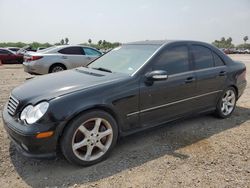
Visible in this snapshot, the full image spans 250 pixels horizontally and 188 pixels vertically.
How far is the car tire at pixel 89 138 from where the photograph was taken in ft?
9.92

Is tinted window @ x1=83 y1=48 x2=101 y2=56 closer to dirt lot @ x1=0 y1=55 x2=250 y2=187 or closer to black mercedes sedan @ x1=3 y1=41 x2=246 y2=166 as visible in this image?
black mercedes sedan @ x1=3 y1=41 x2=246 y2=166

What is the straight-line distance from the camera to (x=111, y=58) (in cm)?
448

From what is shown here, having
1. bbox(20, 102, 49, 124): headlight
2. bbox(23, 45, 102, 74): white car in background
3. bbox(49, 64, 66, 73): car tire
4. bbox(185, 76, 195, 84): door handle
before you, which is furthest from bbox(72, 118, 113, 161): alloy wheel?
bbox(49, 64, 66, 73): car tire

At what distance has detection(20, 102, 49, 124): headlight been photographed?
290 cm

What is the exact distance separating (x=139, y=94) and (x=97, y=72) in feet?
2.65

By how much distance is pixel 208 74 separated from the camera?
457 cm

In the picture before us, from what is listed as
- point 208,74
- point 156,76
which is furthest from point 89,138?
point 208,74

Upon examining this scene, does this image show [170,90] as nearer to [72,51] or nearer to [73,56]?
[73,56]

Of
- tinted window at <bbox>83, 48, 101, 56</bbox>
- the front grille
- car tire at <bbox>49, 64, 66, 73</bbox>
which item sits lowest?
car tire at <bbox>49, 64, 66, 73</bbox>

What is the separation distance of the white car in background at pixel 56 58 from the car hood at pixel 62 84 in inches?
214

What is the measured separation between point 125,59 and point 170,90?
88 centimetres

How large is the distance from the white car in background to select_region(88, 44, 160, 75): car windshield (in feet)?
15.3

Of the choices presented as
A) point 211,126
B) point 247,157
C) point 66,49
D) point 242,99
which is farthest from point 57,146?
point 66,49

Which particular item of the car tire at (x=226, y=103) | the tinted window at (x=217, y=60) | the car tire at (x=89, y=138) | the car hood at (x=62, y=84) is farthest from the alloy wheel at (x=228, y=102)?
the car tire at (x=89, y=138)
